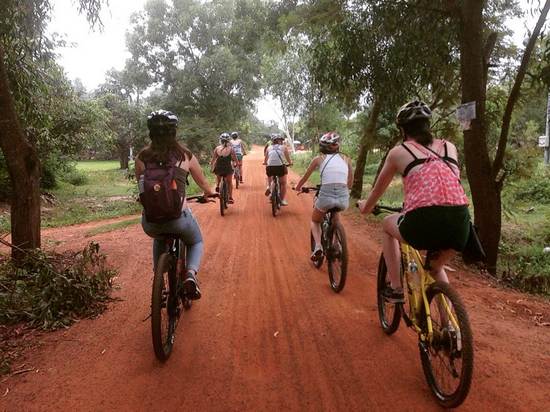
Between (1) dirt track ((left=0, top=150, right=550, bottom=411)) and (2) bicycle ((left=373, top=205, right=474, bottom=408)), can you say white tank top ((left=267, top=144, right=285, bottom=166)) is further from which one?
(2) bicycle ((left=373, top=205, right=474, bottom=408))

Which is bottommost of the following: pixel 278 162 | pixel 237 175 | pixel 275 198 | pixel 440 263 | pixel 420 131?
pixel 275 198

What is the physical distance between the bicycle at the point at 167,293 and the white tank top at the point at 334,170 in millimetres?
2180

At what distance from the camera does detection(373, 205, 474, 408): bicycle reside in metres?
2.79

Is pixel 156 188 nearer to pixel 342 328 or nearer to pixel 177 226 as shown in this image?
pixel 177 226

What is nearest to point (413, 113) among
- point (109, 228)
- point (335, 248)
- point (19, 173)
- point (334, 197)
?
point (334, 197)

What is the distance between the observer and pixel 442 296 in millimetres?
3049

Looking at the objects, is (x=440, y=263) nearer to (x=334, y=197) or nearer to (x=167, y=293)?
(x=167, y=293)

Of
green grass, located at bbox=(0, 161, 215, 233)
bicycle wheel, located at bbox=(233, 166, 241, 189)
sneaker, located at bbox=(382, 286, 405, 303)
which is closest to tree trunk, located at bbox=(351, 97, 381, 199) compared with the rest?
bicycle wheel, located at bbox=(233, 166, 241, 189)

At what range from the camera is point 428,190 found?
2.92 metres

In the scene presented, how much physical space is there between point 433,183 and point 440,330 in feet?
3.41

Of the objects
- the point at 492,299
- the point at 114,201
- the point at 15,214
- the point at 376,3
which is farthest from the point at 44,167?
the point at 492,299

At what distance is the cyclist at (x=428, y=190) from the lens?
291 centimetres

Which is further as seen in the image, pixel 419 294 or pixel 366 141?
pixel 366 141

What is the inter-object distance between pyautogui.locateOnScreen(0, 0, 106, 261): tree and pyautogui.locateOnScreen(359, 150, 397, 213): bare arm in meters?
3.75
